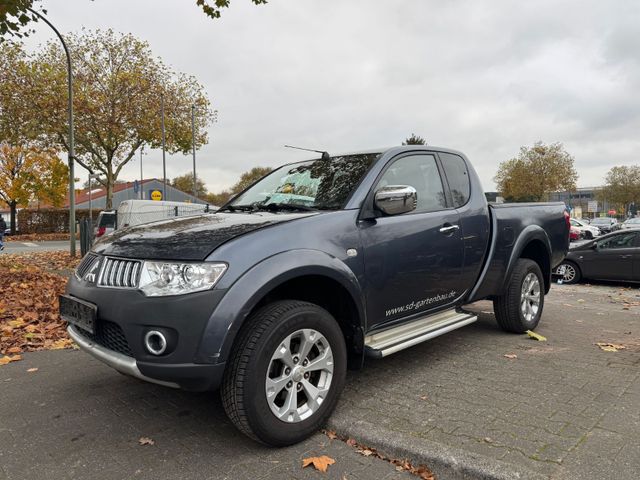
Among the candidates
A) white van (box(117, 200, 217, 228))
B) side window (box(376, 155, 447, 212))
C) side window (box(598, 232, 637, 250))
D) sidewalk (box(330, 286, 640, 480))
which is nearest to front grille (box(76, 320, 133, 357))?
sidewalk (box(330, 286, 640, 480))

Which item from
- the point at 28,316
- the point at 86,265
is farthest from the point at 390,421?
the point at 28,316

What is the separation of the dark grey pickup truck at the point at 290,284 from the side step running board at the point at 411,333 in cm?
1

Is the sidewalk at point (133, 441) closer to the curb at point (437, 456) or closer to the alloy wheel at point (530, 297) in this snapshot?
the curb at point (437, 456)

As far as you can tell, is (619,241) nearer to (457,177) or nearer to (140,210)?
(457,177)

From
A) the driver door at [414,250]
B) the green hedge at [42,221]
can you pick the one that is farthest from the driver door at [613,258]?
the green hedge at [42,221]

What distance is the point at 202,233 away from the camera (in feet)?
9.32

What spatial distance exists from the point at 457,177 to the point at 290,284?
2243 millimetres

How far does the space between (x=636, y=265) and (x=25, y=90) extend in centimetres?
2301

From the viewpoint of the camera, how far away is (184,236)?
283 centimetres

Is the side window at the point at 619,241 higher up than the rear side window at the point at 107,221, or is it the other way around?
the rear side window at the point at 107,221

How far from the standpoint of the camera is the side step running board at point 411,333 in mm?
3299

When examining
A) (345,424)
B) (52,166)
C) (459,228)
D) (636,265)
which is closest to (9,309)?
(345,424)

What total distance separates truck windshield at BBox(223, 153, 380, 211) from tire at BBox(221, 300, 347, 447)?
0.91m

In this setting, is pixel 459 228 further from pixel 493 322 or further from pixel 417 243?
pixel 493 322
